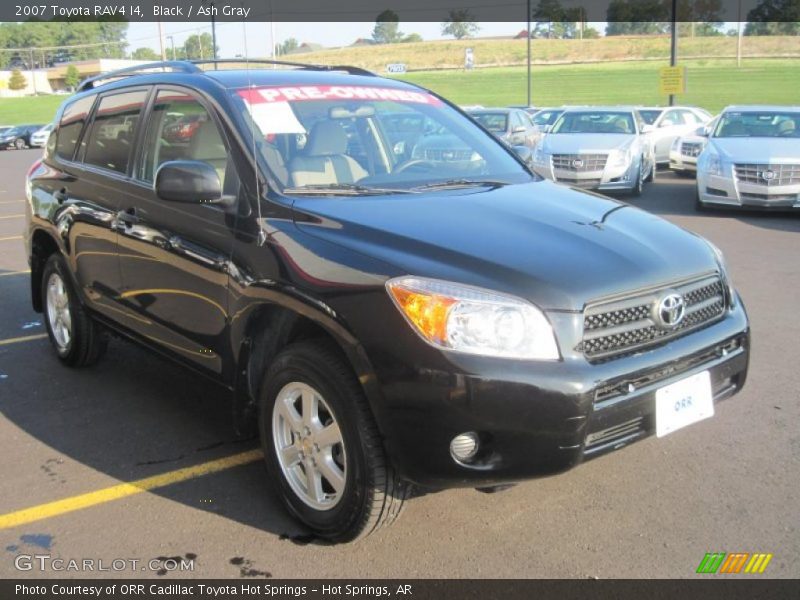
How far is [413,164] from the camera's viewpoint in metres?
4.11

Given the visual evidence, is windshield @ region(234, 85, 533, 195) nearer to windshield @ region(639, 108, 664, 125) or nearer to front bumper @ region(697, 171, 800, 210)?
front bumper @ region(697, 171, 800, 210)

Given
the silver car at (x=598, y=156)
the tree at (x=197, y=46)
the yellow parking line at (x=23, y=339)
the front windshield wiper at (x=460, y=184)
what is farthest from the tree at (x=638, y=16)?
the front windshield wiper at (x=460, y=184)

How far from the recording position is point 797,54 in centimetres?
6725

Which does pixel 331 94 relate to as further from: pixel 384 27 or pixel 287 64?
pixel 384 27

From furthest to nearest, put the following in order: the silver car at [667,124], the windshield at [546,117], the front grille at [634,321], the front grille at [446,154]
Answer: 1. the windshield at [546,117]
2. the silver car at [667,124]
3. the front grille at [446,154]
4. the front grille at [634,321]

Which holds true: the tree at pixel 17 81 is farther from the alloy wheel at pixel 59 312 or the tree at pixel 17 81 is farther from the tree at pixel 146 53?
the alloy wheel at pixel 59 312

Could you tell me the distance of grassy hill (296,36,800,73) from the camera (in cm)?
7144

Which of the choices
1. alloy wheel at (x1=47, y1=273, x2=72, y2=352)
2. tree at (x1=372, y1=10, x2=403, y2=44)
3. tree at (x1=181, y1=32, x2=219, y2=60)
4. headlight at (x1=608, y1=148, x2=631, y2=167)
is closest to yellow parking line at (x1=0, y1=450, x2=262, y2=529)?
alloy wheel at (x1=47, y1=273, x2=72, y2=352)

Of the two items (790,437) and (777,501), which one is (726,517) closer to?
(777,501)

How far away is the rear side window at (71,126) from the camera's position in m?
5.28

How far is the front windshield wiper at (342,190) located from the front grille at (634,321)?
1179mm

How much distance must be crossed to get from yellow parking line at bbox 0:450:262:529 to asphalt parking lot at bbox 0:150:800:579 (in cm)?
1

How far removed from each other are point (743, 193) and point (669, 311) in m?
9.34
